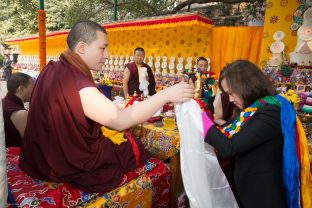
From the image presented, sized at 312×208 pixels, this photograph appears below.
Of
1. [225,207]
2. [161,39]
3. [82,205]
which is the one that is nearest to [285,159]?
[225,207]

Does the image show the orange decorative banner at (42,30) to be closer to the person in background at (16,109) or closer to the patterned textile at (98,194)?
the person in background at (16,109)

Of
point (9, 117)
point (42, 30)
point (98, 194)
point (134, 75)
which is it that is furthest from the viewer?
point (42, 30)

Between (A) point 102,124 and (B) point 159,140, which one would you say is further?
(B) point 159,140

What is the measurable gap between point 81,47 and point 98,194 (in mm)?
955

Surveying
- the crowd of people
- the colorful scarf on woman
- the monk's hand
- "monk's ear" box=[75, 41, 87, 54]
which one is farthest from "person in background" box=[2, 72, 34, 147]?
the colorful scarf on woman

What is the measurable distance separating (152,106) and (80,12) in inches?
460

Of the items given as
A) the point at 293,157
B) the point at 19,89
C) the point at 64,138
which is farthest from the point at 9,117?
the point at 293,157

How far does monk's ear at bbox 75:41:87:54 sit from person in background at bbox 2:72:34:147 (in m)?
0.80

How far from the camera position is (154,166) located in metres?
1.94

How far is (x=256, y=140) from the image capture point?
1353 millimetres

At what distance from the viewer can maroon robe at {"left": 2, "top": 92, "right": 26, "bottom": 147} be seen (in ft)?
6.51

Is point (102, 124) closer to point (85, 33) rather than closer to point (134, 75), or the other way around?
point (85, 33)

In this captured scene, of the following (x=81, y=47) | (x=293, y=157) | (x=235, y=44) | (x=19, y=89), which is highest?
(x=235, y=44)

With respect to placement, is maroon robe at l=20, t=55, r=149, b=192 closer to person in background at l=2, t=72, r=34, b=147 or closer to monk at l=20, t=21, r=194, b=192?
monk at l=20, t=21, r=194, b=192
